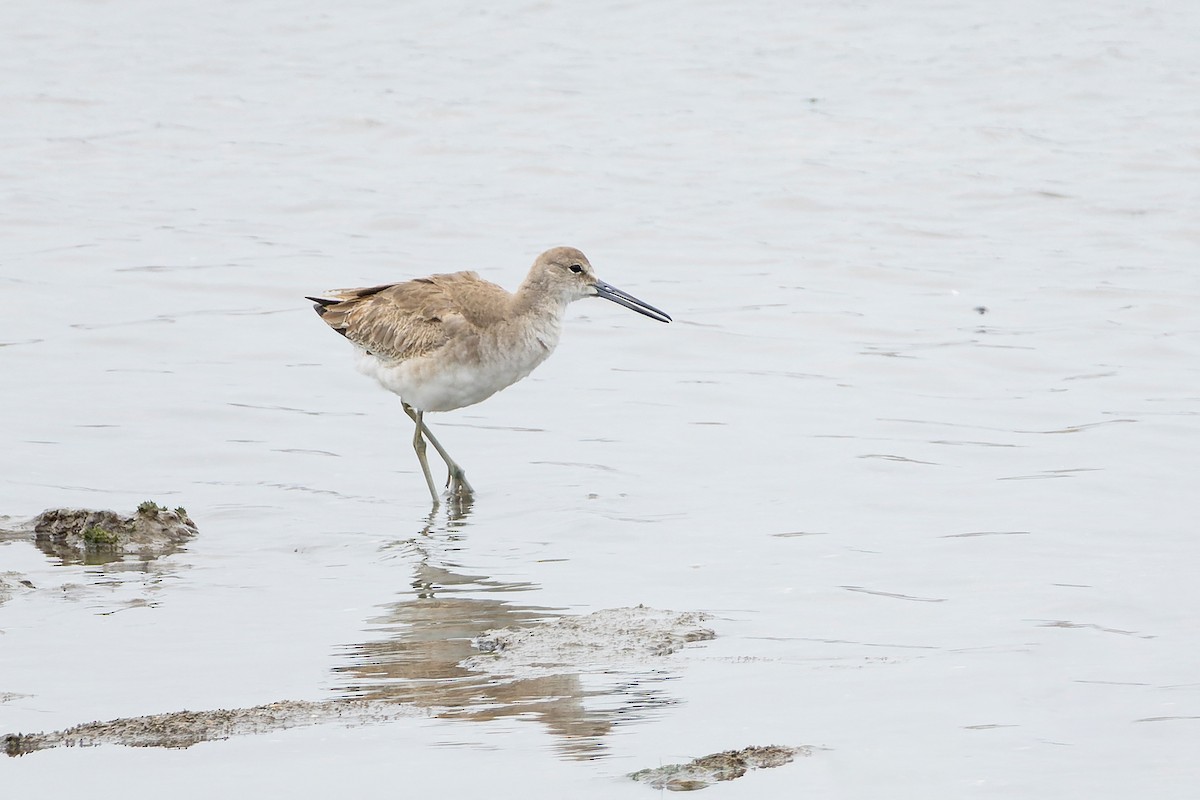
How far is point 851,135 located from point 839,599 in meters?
11.8

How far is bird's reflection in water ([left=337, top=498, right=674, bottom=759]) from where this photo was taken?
5.27 m

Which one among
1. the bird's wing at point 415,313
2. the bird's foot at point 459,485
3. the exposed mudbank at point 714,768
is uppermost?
the bird's wing at point 415,313

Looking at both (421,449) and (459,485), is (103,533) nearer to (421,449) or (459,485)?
(459,485)

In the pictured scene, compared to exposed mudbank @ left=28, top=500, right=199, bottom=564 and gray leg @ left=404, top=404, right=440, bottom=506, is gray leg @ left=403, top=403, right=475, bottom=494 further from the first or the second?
exposed mudbank @ left=28, top=500, right=199, bottom=564

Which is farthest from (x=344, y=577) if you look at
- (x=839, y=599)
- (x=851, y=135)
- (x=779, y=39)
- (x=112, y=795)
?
(x=779, y=39)

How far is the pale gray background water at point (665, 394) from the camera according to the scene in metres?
5.34

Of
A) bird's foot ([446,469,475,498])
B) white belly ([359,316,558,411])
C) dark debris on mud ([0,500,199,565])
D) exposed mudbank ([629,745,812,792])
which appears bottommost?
bird's foot ([446,469,475,498])

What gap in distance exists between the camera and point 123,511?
25.8ft

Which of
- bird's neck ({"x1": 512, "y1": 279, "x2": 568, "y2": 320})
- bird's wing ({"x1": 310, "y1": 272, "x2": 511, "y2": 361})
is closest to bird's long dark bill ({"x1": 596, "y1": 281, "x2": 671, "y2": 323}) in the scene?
bird's neck ({"x1": 512, "y1": 279, "x2": 568, "y2": 320})

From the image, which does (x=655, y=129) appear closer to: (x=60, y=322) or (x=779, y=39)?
(x=779, y=39)

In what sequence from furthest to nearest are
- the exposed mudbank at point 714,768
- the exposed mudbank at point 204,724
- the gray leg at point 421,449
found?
the gray leg at point 421,449 < the exposed mudbank at point 204,724 < the exposed mudbank at point 714,768

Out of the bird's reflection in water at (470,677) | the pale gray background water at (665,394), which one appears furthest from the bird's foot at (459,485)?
the bird's reflection in water at (470,677)

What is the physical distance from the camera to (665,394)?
33.9ft

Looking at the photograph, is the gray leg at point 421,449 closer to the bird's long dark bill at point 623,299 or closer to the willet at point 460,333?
the willet at point 460,333
